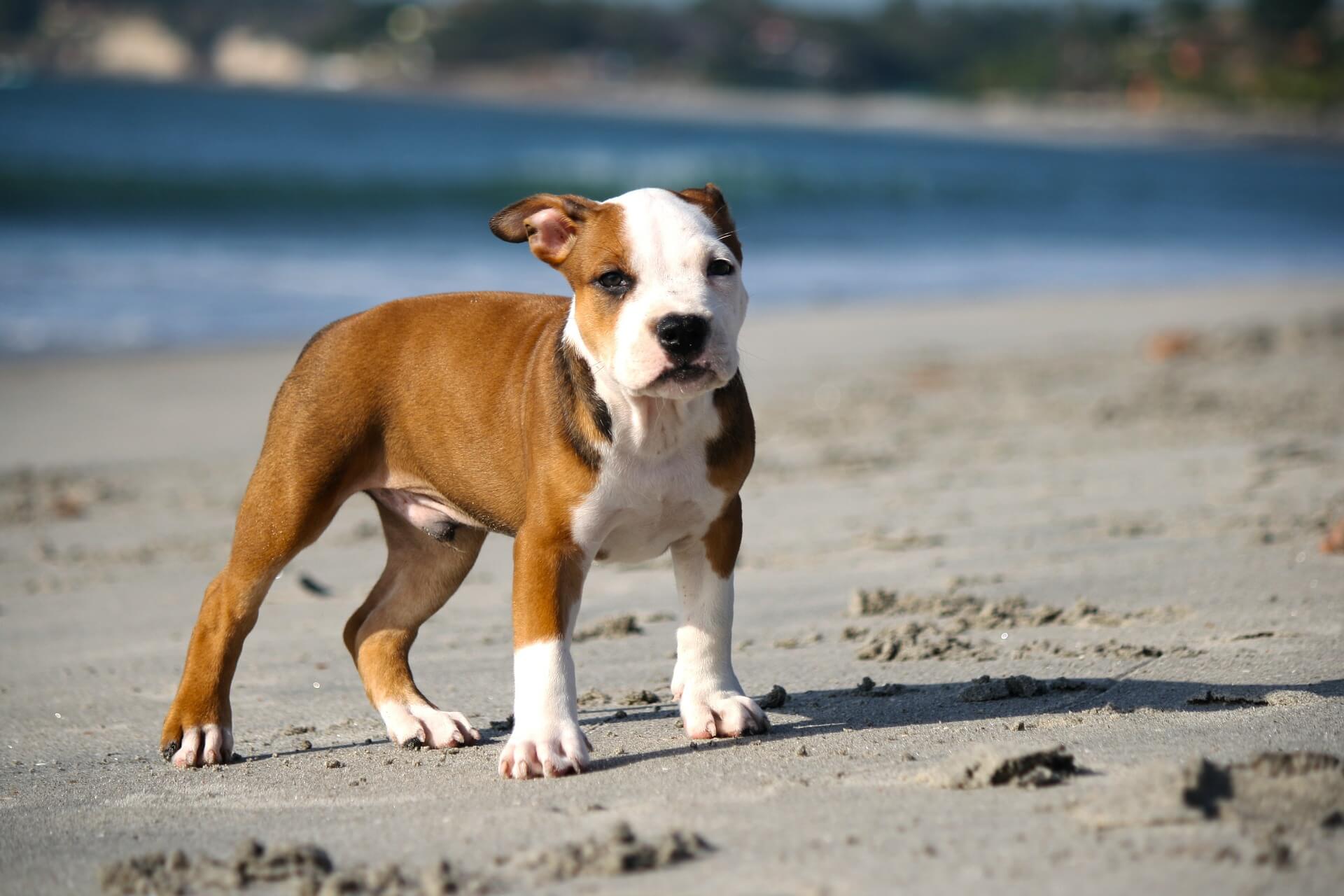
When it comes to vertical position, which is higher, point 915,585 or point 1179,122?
point 1179,122

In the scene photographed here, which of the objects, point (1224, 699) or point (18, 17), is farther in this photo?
point (18, 17)

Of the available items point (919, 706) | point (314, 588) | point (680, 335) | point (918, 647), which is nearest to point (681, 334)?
point (680, 335)

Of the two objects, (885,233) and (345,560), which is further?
(885,233)

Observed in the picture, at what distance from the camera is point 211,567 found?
263 inches

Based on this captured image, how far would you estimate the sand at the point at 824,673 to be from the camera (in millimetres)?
3115

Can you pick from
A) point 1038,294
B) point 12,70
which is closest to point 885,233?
point 1038,294

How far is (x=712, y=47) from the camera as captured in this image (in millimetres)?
112750

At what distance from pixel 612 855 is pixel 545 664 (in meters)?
0.83

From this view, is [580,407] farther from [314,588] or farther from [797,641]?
[314,588]

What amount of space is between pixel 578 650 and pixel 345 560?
6.10 ft

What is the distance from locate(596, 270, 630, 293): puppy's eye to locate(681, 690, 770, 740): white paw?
1110 mm

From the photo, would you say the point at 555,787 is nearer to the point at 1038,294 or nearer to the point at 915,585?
the point at 915,585

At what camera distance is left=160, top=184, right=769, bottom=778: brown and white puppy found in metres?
3.82

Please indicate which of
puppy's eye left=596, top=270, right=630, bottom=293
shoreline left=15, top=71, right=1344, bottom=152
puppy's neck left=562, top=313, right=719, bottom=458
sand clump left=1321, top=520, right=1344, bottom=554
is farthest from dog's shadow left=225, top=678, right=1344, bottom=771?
shoreline left=15, top=71, right=1344, bottom=152
